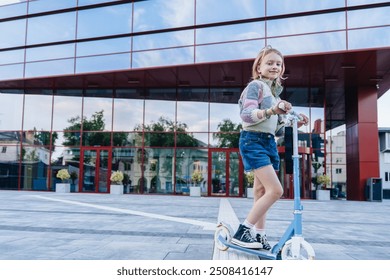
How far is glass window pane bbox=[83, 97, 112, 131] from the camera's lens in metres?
18.2

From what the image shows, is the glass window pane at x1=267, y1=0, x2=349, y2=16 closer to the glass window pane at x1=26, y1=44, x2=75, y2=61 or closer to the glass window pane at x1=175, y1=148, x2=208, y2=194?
the glass window pane at x1=175, y1=148, x2=208, y2=194

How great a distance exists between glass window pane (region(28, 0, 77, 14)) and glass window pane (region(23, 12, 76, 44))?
445 millimetres

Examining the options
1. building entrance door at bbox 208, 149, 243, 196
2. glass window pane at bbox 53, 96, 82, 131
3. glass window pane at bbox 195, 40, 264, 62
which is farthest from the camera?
glass window pane at bbox 53, 96, 82, 131

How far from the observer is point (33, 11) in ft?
60.0

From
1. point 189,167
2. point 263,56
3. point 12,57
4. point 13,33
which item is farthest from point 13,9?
point 263,56

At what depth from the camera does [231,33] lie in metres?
14.3

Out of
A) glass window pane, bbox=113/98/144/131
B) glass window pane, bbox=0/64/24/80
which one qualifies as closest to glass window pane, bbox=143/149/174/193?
glass window pane, bbox=113/98/144/131

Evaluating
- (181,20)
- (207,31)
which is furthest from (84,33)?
(207,31)

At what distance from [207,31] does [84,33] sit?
6.68m

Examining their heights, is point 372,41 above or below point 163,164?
above

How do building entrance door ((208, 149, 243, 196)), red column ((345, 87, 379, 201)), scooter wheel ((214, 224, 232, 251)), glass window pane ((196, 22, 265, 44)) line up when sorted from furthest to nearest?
building entrance door ((208, 149, 243, 196)) → red column ((345, 87, 379, 201)) → glass window pane ((196, 22, 265, 44)) → scooter wheel ((214, 224, 232, 251))

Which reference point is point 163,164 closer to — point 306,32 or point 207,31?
point 207,31

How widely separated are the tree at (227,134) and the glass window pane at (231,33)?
450 cm

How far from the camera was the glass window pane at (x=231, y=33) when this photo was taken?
45.8 feet
